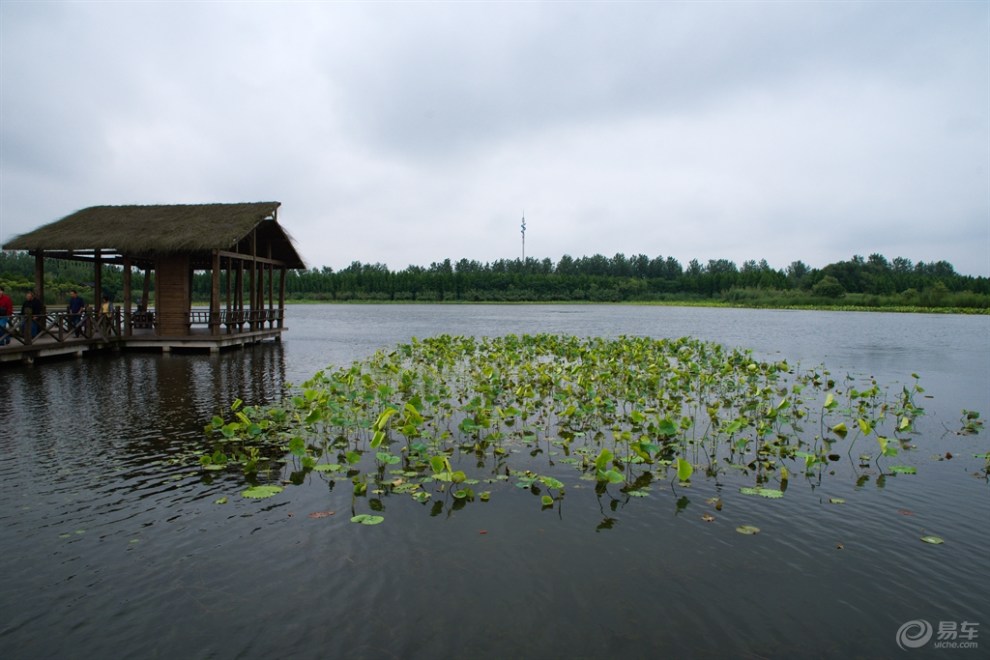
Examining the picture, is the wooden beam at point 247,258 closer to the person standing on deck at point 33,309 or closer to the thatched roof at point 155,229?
the thatched roof at point 155,229

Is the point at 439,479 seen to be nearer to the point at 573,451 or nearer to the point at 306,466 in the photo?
the point at 306,466

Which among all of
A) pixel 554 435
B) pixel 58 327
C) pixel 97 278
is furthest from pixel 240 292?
pixel 554 435

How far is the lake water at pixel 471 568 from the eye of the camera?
3.60 metres

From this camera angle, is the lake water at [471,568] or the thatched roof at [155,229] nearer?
the lake water at [471,568]

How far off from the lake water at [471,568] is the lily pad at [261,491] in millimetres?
130

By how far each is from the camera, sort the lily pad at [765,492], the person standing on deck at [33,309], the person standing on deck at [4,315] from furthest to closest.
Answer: the person standing on deck at [33,309]
the person standing on deck at [4,315]
the lily pad at [765,492]

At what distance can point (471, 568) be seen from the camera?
4434 mm

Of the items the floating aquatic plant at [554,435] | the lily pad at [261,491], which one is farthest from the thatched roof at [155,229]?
the lily pad at [261,491]

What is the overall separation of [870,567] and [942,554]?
76 cm

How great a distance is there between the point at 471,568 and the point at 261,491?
8.43 feet

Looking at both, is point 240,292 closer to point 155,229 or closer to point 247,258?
point 247,258

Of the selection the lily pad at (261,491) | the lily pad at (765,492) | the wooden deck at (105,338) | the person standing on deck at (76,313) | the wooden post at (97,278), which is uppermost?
the wooden post at (97,278)

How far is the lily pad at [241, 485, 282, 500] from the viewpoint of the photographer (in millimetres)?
5734

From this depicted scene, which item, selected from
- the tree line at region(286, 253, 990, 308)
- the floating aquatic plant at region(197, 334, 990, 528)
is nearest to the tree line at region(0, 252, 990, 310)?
the tree line at region(286, 253, 990, 308)
